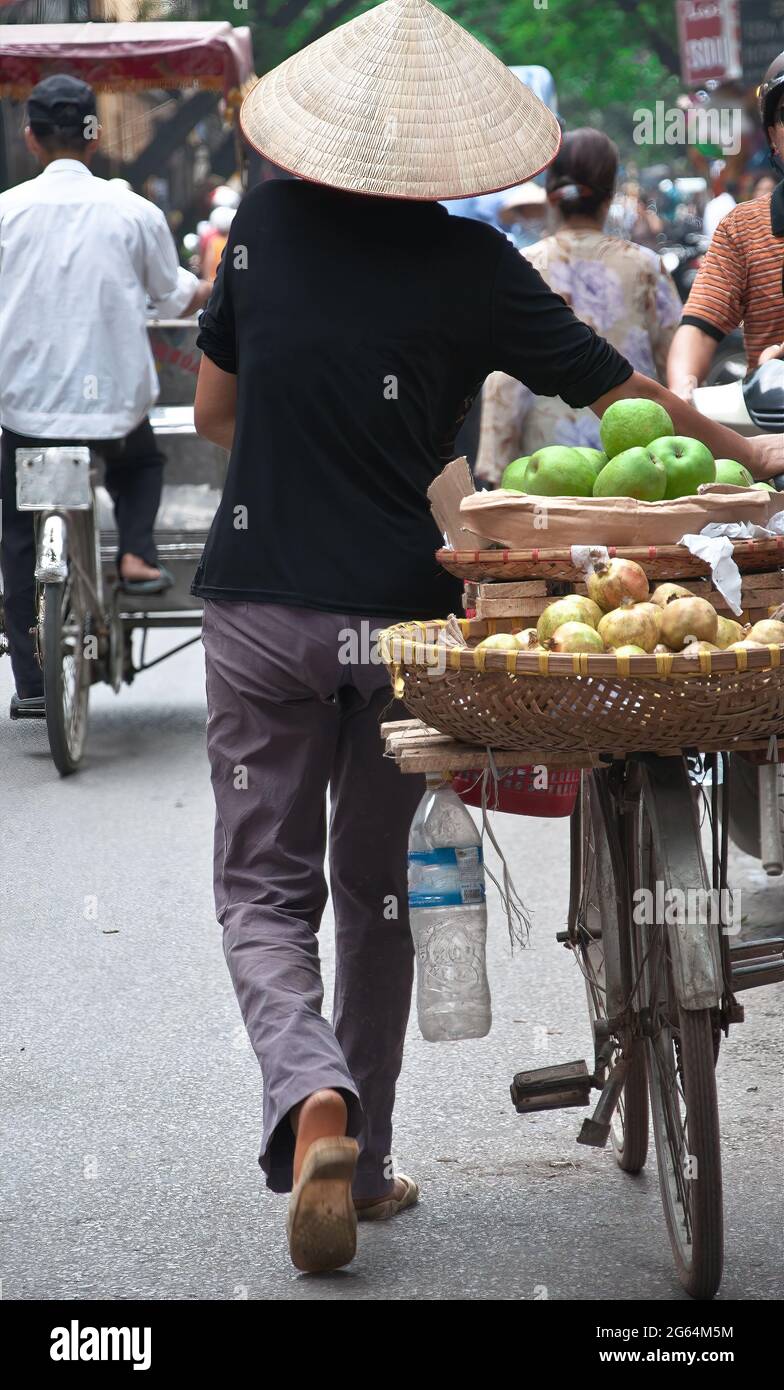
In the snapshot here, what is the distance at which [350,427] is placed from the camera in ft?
11.5

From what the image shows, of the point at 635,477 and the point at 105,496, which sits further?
the point at 105,496

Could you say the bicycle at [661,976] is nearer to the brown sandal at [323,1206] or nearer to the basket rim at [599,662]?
the basket rim at [599,662]

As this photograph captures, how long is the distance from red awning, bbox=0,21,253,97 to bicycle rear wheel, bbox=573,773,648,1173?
955 centimetres

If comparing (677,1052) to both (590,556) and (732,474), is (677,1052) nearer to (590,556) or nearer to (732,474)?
(590,556)

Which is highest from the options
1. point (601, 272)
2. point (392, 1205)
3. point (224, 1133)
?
point (601, 272)

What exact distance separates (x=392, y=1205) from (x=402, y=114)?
6.70ft

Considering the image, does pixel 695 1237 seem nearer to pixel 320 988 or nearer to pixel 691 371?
pixel 320 988

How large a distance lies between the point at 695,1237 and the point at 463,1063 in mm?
1519

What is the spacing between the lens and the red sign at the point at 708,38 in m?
29.0

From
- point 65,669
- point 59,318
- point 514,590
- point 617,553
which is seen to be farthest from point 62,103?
point 617,553

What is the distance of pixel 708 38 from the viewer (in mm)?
29109

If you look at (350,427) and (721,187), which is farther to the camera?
(721,187)

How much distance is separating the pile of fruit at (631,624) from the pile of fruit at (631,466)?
0.70 ft
